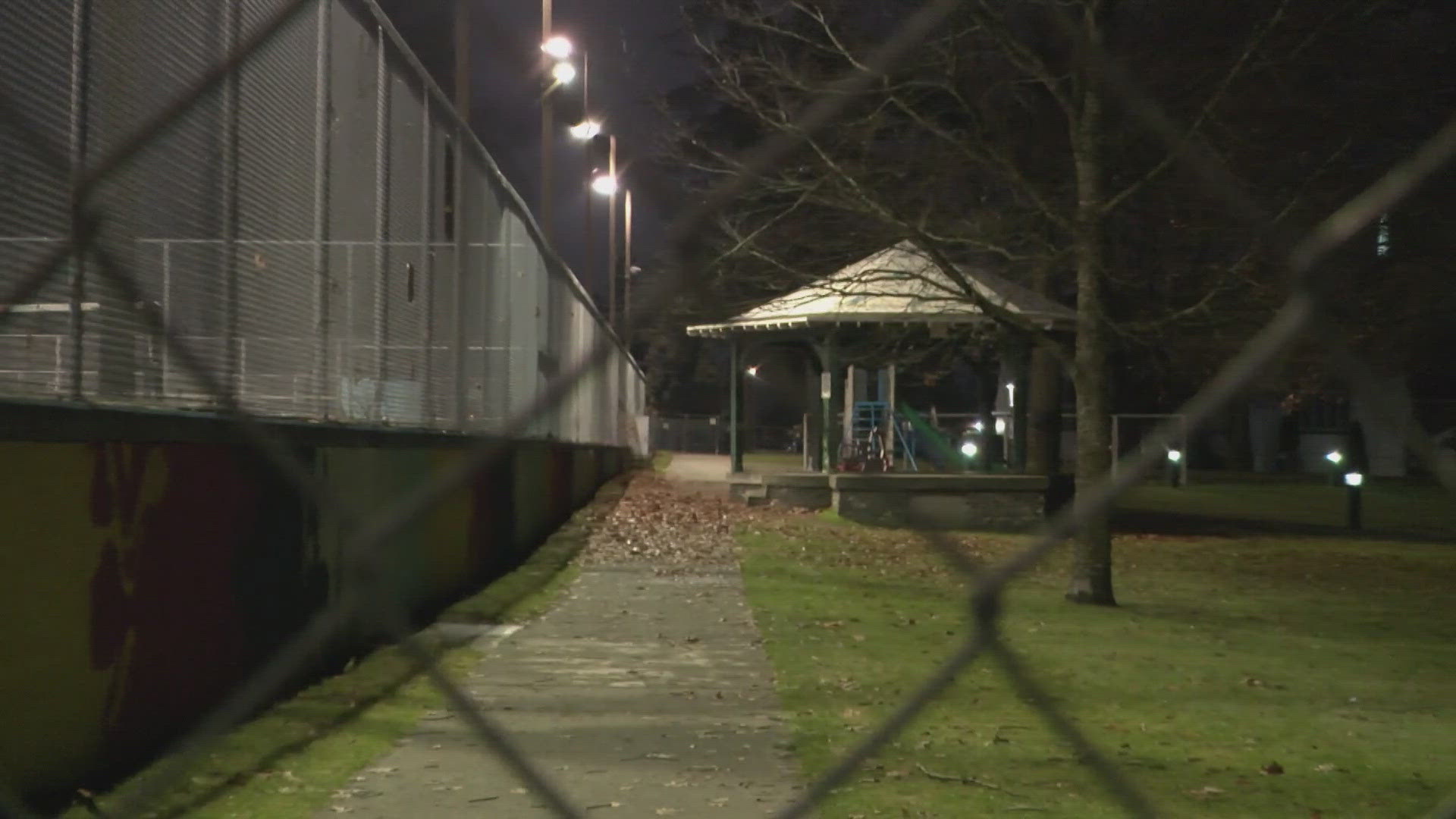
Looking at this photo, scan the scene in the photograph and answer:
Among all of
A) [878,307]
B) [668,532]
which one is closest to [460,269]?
[668,532]

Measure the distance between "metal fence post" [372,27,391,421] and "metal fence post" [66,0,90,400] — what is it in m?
3.05

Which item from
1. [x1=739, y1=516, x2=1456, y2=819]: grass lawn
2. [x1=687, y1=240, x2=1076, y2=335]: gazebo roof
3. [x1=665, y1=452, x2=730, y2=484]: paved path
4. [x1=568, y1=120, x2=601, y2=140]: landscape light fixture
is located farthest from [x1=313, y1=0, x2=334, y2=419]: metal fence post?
[x1=665, y1=452, x2=730, y2=484]: paved path

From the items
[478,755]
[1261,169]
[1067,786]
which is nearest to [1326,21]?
[1261,169]

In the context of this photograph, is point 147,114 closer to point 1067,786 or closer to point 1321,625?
point 1067,786

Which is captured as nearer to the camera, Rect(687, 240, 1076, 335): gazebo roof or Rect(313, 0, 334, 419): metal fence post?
Rect(313, 0, 334, 419): metal fence post

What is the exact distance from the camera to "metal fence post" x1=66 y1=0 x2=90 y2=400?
4047mm

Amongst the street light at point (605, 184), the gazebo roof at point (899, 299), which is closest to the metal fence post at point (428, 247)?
the gazebo roof at point (899, 299)

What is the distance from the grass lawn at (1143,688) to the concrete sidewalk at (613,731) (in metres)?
0.25

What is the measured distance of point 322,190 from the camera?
6.47m

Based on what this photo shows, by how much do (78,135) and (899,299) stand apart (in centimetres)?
1286

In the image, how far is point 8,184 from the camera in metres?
4.04

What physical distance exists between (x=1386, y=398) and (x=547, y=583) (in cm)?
992

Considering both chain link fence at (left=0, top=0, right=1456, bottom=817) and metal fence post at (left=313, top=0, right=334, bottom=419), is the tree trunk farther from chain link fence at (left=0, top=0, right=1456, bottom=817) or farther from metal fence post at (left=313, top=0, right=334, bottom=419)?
metal fence post at (left=313, top=0, right=334, bottom=419)

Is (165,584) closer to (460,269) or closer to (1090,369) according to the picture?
(460,269)
